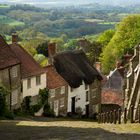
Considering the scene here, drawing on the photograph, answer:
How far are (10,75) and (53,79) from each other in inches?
397

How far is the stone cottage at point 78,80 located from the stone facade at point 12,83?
262 inches

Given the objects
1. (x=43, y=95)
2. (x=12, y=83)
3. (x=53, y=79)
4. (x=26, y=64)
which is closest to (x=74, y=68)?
(x=53, y=79)

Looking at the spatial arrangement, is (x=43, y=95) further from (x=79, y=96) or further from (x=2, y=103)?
(x=2, y=103)

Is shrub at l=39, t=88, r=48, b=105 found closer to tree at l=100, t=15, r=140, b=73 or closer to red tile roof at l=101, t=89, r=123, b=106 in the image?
red tile roof at l=101, t=89, r=123, b=106

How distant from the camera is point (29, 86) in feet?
160

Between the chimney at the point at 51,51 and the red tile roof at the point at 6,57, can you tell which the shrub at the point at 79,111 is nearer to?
the chimney at the point at 51,51

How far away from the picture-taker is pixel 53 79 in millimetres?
53875

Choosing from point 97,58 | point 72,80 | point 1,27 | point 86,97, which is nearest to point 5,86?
point 72,80

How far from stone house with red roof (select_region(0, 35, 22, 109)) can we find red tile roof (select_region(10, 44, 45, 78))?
7.42 feet

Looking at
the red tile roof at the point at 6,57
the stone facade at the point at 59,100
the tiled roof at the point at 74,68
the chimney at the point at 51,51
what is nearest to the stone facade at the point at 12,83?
the red tile roof at the point at 6,57

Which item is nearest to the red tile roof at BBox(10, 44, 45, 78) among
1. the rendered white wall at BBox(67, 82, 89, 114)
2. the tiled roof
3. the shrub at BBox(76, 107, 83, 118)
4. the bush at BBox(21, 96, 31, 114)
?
the bush at BBox(21, 96, 31, 114)

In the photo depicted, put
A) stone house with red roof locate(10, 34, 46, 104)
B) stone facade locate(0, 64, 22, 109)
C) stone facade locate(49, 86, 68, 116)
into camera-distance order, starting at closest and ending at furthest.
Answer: stone facade locate(0, 64, 22, 109)
stone house with red roof locate(10, 34, 46, 104)
stone facade locate(49, 86, 68, 116)

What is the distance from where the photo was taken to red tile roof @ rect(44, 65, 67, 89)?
5294cm

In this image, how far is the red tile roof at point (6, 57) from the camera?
43331 mm
